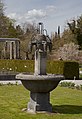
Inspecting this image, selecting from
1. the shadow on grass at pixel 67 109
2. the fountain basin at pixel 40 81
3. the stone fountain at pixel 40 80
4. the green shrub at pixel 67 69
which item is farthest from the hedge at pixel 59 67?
the fountain basin at pixel 40 81

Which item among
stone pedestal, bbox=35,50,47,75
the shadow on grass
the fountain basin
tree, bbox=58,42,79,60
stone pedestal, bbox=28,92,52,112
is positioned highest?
stone pedestal, bbox=35,50,47,75

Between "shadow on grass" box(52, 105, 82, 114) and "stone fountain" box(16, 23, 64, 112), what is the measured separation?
14.5 inches

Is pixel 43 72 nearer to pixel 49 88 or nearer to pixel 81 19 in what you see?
pixel 49 88

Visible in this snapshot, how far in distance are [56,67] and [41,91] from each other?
1859 centimetres

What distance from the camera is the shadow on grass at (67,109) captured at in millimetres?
9609

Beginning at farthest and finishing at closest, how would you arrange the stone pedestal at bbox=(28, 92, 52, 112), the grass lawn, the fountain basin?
the stone pedestal at bbox=(28, 92, 52, 112) < the fountain basin < the grass lawn

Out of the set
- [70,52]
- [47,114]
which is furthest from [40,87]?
[70,52]

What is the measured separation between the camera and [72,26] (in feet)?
189

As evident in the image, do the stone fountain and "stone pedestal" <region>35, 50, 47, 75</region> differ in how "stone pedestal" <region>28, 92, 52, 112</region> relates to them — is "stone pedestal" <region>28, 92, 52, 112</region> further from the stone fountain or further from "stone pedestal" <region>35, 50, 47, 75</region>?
"stone pedestal" <region>35, 50, 47, 75</region>

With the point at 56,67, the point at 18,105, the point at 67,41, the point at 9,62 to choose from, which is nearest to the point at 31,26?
the point at 67,41

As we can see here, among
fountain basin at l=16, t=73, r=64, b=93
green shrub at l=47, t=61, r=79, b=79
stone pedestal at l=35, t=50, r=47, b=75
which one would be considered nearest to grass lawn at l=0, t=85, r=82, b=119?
fountain basin at l=16, t=73, r=64, b=93

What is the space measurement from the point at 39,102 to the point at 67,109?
1010mm

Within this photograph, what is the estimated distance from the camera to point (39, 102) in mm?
9617

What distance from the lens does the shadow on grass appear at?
378 inches
